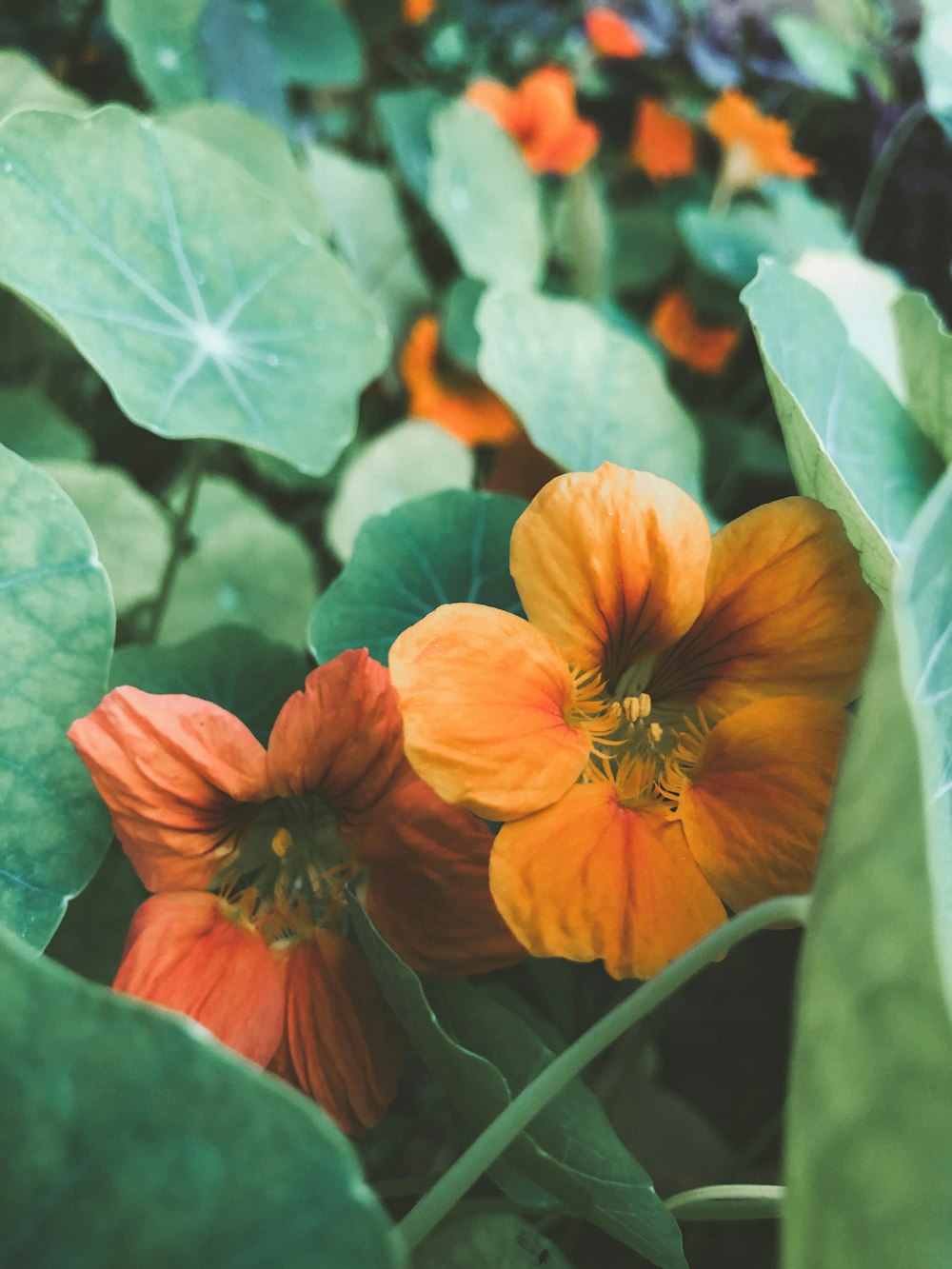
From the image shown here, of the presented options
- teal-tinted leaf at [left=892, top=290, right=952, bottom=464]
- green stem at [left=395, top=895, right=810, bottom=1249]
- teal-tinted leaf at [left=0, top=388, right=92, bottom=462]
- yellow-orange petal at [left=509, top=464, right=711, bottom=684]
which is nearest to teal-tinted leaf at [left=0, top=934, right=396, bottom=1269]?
green stem at [left=395, top=895, right=810, bottom=1249]

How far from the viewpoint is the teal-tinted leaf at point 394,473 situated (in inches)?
31.6

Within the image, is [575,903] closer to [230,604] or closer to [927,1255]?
[927,1255]

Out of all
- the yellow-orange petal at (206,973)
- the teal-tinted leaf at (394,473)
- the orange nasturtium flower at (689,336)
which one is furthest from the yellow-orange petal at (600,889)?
the orange nasturtium flower at (689,336)

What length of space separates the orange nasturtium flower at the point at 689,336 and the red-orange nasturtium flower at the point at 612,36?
14.0 inches

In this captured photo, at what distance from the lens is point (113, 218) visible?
58 cm

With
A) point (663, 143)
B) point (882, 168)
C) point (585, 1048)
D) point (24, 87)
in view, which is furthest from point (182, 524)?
point (882, 168)

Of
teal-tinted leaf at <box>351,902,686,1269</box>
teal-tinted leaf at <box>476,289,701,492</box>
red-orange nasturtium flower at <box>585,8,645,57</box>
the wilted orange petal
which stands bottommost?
teal-tinted leaf at <box>351,902,686,1269</box>

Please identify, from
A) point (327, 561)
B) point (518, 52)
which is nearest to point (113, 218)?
point (327, 561)

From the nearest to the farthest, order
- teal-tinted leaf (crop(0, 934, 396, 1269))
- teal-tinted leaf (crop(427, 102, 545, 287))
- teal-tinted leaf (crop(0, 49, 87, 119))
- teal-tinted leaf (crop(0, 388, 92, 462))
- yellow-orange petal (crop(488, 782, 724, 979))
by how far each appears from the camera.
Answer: teal-tinted leaf (crop(0, 934, 396, 1269)) < yellow-orange petal (crop(488, 782, 724, 979)) < teal-tinted leaf (crop(0, 49, 87, 119)) < teal-tinted leaf (crop(0, 388, 92, 462)) < teal-tinted leaf (crop(427, 102, 545, 287))

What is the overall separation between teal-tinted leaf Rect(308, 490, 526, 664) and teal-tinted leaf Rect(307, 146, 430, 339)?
0.47 meters

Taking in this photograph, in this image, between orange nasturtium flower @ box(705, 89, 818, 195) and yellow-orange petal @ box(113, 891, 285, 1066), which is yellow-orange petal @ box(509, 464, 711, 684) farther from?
orange nasturtium flower @ box(705, 89, 818, 195)

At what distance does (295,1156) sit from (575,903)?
15 cm

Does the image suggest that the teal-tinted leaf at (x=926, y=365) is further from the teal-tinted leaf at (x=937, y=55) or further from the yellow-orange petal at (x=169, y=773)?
the yellow-orange petal at (x=169, y=773)

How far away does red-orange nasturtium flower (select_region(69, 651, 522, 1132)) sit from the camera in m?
0.36
